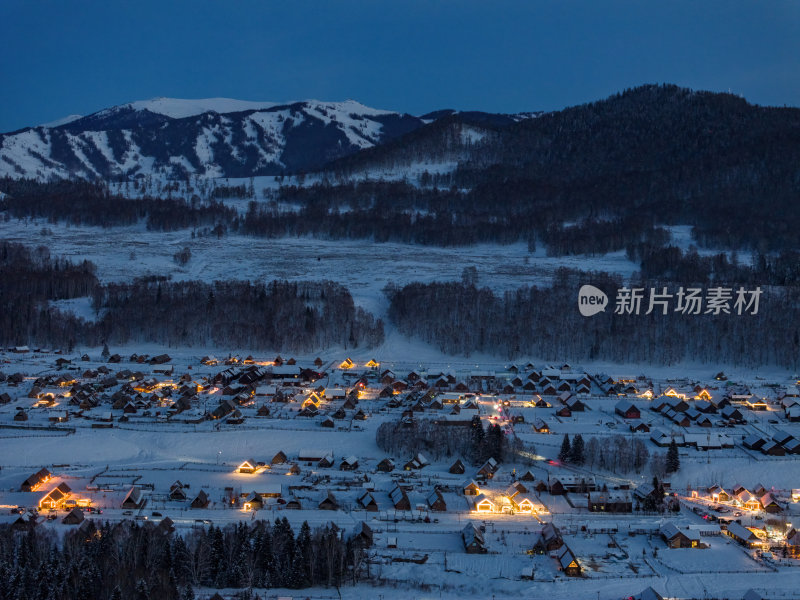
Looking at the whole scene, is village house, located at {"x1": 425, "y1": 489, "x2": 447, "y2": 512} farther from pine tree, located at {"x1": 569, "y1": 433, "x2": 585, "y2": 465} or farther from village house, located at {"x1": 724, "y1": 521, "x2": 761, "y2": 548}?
village house, located at {"x1": 724, "y1": 521, "x2": 761, "y2": 548}

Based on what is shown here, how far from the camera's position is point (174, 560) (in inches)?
705

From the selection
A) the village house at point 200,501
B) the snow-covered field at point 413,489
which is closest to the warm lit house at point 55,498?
the snow-covered field at point 413,489

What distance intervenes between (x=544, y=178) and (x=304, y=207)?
32.6 m

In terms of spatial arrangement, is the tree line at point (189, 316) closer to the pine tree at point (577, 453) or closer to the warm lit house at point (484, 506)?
the pine tree at point (577, 453)

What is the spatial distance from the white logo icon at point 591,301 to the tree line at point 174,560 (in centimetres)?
3492

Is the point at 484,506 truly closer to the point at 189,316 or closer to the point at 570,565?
the point at 570,565

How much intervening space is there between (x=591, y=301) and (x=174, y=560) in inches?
1543

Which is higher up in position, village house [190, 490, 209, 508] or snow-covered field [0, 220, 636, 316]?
snow-covered field [0, 220, 636, 316]

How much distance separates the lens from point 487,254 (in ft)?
248

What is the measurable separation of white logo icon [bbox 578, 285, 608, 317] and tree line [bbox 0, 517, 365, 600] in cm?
3492

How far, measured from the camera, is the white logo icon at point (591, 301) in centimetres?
5078

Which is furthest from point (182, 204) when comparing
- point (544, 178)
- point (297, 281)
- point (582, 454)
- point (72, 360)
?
point (582, 454)

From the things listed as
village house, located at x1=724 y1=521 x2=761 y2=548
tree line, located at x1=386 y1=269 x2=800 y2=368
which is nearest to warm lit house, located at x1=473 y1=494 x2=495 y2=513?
village house, located at x1=724 y1=521 x2=761 y2=548

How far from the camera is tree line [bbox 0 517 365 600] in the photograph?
16.5 m
